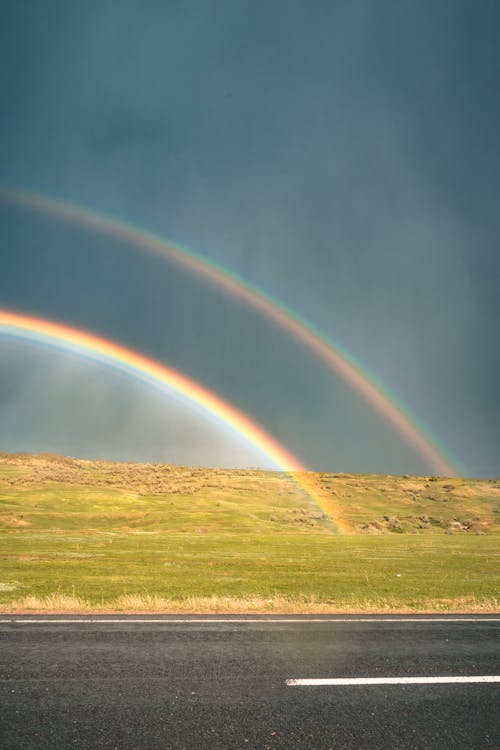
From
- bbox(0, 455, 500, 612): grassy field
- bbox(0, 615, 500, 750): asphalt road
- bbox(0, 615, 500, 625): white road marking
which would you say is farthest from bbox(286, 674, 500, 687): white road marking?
bbox(0, 455, 500, 612): grassy field

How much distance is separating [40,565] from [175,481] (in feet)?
292

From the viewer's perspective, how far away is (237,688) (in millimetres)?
7340

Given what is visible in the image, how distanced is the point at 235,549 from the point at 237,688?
124ft

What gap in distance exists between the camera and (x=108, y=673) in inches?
309

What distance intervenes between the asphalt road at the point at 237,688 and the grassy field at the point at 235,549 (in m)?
4.10

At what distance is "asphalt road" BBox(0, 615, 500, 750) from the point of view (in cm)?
588

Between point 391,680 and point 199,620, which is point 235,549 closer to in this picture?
point 199,620

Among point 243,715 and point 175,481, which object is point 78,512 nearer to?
point 175,481

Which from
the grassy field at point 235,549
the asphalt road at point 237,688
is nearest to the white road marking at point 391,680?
the asphalt road at point 237,688

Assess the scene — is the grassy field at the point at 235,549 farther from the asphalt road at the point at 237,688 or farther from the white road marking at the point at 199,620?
the asphalt road at the point at 237,688

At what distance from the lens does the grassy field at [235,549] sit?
1976cm

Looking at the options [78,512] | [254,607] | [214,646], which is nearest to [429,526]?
[78,512]

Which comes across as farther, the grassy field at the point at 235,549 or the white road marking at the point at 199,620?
the grassy field at the point at 235,549

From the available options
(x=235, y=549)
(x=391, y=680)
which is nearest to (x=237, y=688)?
(x=391, y=680)
